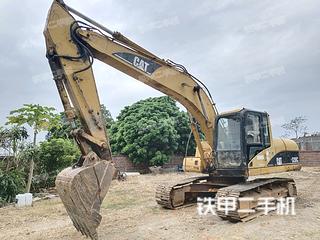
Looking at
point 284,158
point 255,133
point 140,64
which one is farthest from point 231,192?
point 140,64

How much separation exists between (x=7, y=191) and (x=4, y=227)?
348 centimetres

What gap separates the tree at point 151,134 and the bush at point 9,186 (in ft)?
27.5

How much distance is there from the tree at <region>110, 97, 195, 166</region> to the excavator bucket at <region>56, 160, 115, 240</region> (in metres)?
13.4

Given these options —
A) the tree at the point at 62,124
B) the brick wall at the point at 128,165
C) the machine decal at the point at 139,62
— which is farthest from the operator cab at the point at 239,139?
the brick wall at the point at 128,165

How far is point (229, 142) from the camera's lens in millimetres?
7371

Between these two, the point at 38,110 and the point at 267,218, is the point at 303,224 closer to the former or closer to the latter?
the point at 267,218

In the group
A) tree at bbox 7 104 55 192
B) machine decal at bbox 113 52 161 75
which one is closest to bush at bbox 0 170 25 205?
tree at bbox 7 104 55 192

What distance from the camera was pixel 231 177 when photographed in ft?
24.8

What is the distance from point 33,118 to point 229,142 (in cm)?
676

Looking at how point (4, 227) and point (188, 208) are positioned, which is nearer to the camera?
point (4, 227)

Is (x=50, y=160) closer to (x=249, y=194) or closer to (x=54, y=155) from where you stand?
(x=54, y=155)

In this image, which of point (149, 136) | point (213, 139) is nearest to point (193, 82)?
point (213, 139)

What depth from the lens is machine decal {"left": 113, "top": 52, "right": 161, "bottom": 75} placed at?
6059 millimetres

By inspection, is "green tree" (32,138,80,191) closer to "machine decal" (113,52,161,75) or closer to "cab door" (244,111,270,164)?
"machine decal" (113,52,161,75)
